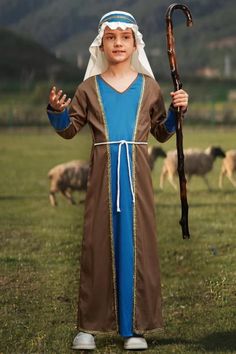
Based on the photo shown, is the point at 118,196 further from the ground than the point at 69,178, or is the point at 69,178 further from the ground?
the point at 69,178

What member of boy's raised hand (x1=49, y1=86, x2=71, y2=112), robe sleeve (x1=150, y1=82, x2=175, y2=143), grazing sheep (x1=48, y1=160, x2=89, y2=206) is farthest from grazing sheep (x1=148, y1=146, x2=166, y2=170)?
boy's raised hand (x1=49, y1=86, x2=71, y2=112)

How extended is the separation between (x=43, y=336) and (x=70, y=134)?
111cm

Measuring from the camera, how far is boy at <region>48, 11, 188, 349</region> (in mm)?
5438

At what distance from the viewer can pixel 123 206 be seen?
543 centimetres

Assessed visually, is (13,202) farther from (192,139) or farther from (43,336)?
(192,139)

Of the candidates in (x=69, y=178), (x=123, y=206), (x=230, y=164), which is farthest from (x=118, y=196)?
(x=230, y=164)

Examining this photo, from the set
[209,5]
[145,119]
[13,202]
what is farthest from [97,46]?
[209,5]

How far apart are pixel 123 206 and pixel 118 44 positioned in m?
0.73

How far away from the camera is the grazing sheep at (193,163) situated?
1405 centimetres

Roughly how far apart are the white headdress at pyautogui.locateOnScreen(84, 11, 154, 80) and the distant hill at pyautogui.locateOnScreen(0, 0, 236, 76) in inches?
770

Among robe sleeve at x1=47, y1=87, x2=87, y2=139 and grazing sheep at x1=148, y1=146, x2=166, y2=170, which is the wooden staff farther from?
grazing sheep at x1=148, y1=146, x2=166, y2=170

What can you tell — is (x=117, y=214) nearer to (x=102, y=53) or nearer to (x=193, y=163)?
(x=102, y=53)

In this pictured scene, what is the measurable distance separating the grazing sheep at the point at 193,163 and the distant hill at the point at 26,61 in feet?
49.6

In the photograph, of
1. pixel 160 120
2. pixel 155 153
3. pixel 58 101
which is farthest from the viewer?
pixel 155 153
